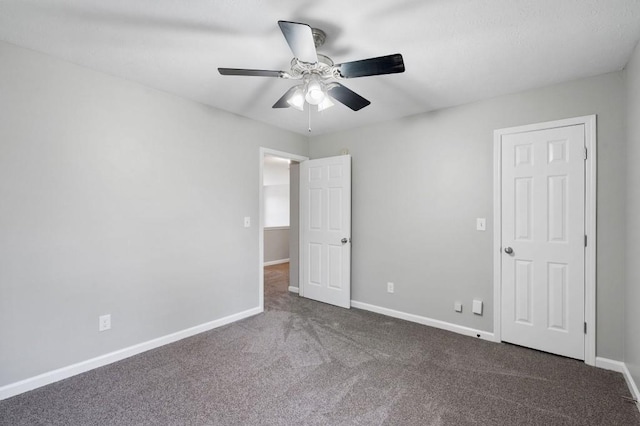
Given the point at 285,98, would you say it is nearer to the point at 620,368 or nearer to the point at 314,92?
the point at 314,92

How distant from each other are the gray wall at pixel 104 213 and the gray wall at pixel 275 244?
11.5ft

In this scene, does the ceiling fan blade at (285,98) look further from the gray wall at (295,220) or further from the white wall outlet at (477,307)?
the white wall outlet at (477,307)

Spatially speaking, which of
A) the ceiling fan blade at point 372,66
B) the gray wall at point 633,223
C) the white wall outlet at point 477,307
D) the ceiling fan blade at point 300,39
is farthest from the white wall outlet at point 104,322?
the gray wall at point 633,223

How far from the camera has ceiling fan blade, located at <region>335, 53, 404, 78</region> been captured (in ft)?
5.18

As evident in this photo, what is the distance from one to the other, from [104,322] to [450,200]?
336 centimetres

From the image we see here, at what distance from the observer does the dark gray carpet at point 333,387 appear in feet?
5.85

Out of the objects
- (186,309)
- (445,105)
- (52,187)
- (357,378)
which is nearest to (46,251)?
(52,187)

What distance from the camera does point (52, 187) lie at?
214cm

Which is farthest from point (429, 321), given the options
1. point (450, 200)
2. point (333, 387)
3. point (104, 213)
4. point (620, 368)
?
point (104, 213)

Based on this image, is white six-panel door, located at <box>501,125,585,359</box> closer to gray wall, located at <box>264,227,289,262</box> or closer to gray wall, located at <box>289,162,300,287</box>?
gray wall, located at <box>289,162,300,287</box>

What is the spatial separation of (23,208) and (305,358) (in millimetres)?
2343

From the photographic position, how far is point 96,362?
2.32 meters

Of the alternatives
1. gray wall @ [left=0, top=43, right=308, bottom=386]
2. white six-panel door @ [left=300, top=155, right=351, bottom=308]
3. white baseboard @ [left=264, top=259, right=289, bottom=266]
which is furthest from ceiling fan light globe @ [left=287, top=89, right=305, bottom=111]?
white baseboard @ [left=264, top=259, right=289, bottom=266]

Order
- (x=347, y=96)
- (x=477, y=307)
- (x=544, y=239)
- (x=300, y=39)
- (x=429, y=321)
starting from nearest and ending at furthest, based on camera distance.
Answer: (x=300, y=39) → (x=347, y=96) → (x=544, y=239) → (x=477, y=307) → (x=429, y=321)
